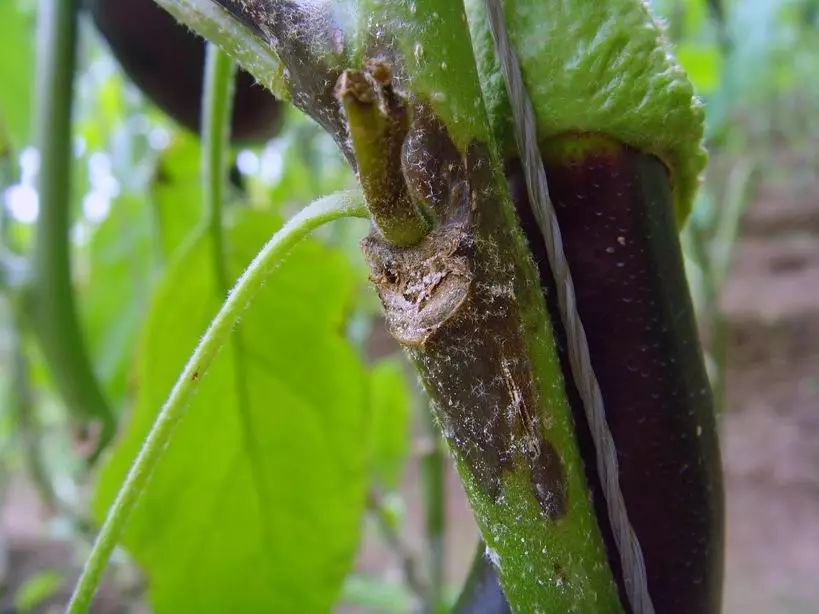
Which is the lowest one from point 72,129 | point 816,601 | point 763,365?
point 72,129

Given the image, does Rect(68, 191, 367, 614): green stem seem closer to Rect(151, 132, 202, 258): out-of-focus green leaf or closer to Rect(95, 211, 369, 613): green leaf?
Rect(95, 211, 369, 613): green leaf

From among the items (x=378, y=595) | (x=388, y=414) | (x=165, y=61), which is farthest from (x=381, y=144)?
(x=378, y=595)

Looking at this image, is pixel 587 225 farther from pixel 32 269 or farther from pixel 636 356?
pixel 32 269

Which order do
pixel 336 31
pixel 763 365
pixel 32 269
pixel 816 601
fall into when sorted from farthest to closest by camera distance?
pixel 763 365, pixel 816 601, pixel 32 269, pixel 336 31

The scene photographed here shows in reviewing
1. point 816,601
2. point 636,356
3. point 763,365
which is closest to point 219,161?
point 636,356

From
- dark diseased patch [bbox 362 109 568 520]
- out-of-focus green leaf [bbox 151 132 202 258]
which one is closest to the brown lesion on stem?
dark diseased patch [bbox 362 109 568 520]

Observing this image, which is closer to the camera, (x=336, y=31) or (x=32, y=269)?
(x=336, y=31)
